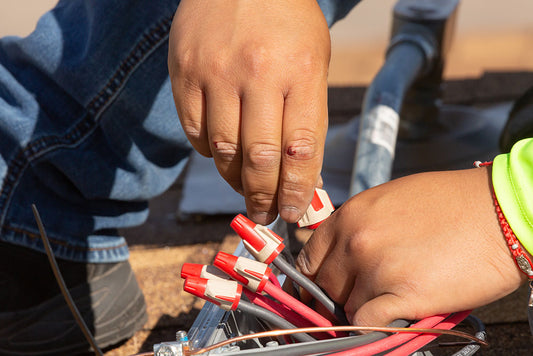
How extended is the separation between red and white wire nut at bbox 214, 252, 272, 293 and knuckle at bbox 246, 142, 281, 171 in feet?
0.31

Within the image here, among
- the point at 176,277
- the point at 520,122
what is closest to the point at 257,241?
the point at 176,277

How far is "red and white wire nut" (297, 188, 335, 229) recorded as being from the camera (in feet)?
1.76

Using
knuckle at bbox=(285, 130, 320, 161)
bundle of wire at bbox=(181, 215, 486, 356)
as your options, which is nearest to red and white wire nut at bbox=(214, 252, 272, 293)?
bundle of wire at bbox=(181, 215, 486, 356)

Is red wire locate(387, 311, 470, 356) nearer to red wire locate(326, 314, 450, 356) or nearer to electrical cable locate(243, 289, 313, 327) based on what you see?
red wire locate(326, 314, 450, 356)

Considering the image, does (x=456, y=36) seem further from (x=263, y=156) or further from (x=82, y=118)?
(x=263, y=156)

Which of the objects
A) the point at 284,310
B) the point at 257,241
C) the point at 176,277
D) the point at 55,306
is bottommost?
the point at 176,277

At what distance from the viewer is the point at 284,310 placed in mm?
538

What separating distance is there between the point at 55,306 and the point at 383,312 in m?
0.59

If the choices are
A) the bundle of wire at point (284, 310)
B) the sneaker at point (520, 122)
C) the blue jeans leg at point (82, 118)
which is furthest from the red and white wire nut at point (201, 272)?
the sneaker at point (520, 122)

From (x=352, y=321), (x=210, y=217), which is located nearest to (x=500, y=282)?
(x=352, y=321)

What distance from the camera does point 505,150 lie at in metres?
1.14

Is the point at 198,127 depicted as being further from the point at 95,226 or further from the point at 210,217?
the point at 210,217

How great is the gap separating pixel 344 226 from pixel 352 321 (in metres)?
0.10

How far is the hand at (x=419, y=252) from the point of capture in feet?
1.55
